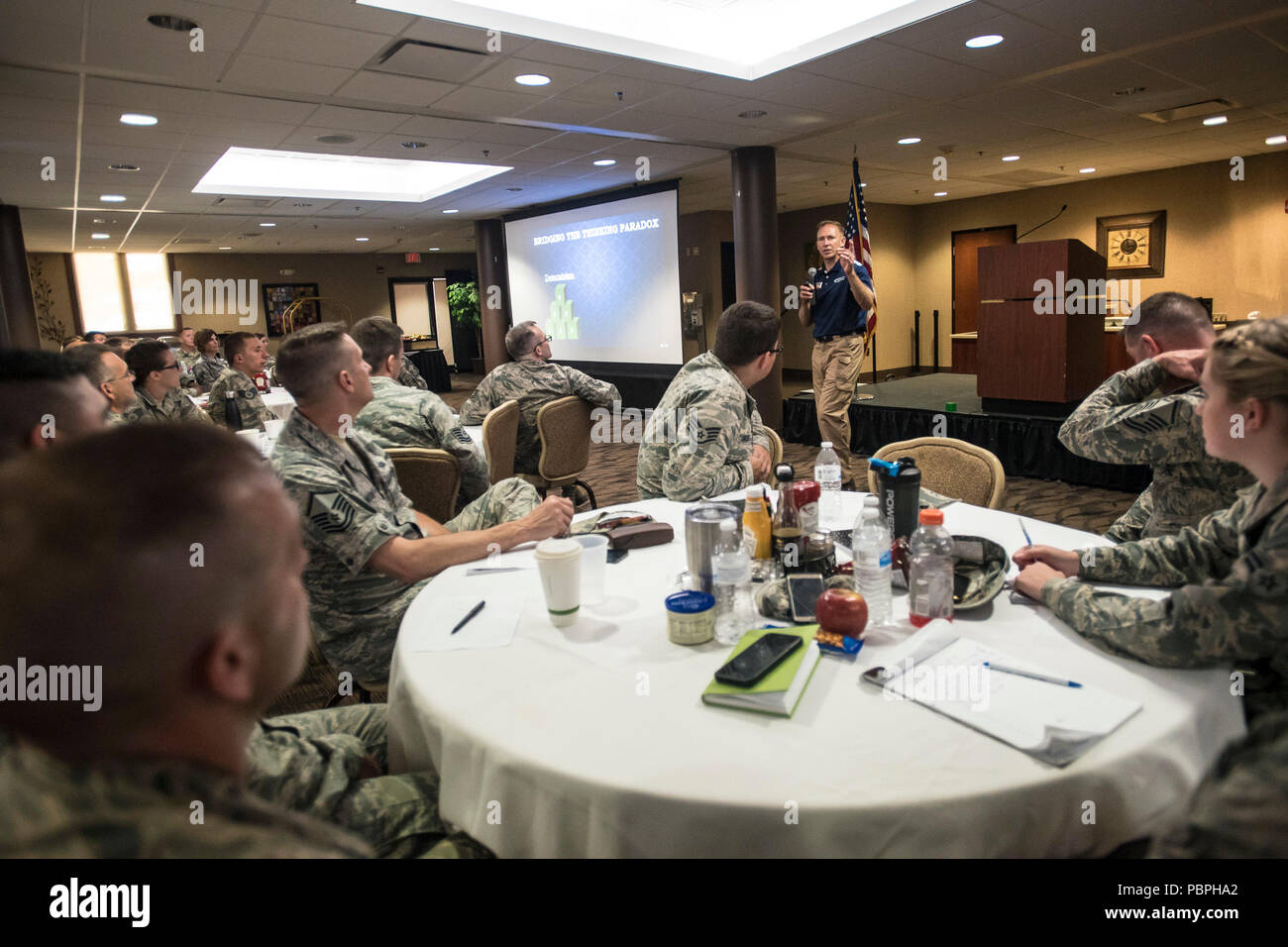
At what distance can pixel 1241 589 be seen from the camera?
3.68 feet

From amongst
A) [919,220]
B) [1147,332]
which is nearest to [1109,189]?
[919,220]

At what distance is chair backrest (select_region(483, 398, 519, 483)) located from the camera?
12.9 ft

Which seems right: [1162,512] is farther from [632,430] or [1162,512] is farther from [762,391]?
[632,430]

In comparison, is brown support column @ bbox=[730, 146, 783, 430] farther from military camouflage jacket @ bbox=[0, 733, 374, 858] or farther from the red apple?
military camouflage jacket @ bbox=[0, 733, 374, 858]

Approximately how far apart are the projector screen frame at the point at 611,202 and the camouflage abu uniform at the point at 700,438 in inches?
260

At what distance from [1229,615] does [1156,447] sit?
3.82 ft

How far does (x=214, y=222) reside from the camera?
33.1 feet

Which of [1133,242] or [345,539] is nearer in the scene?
[345,539]

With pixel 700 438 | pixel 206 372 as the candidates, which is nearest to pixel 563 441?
pixel 700 438

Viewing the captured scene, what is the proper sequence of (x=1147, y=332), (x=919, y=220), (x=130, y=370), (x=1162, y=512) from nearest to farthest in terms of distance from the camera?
1. (x=1162, y=512)
2. (x=1147, y=332)
3. (x=130, y=370)
4. (x=919, y=220)

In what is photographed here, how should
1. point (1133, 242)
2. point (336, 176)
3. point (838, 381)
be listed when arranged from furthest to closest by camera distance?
point (1133, 242)
point (336, 176)
point (838, 381)

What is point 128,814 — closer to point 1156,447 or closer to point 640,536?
point 640,536

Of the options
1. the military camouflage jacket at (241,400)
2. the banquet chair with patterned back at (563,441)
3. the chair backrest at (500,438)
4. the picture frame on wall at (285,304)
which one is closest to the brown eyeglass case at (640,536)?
the chair backrest at (500,438)

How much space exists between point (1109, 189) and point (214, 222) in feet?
39.6
